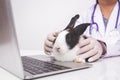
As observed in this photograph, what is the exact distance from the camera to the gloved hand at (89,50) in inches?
31.4

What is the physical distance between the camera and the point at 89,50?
82 cm

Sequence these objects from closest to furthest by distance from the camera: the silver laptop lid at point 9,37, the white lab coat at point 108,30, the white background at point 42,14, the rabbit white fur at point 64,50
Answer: the silver laptop lid at point 9,37
the rabbit white fur at point 64,50
the white lab coat at point 108,30
the white background at point 42,14

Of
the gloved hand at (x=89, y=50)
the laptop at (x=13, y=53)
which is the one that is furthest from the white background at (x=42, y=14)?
the laptop at (x=13, y=53)

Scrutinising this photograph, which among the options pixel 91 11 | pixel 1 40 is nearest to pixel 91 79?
pixel 1 40

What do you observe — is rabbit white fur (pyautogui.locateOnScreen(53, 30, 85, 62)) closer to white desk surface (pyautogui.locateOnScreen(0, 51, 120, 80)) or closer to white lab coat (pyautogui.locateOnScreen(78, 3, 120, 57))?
white desk surface (pyautogui.locateOnScreen(0, 51, 120, 80))

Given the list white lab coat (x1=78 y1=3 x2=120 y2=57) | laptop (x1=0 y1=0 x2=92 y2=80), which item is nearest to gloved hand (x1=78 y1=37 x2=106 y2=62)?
laptop (x1=0 y1=0 x2=92 y2=80)

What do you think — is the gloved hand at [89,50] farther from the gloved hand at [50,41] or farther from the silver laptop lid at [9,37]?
the silver laptop lid at [9,37]

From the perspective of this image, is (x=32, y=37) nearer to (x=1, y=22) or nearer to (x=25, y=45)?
(x=25, y=45)

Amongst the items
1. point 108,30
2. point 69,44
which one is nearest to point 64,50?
point 69,44

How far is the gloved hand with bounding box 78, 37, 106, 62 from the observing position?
80 cm

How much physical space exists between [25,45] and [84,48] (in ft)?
3.15

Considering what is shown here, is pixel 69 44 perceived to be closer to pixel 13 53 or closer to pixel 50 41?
pixel 50 41

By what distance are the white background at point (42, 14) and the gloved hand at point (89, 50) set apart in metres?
0.82

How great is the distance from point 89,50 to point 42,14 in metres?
0.89
